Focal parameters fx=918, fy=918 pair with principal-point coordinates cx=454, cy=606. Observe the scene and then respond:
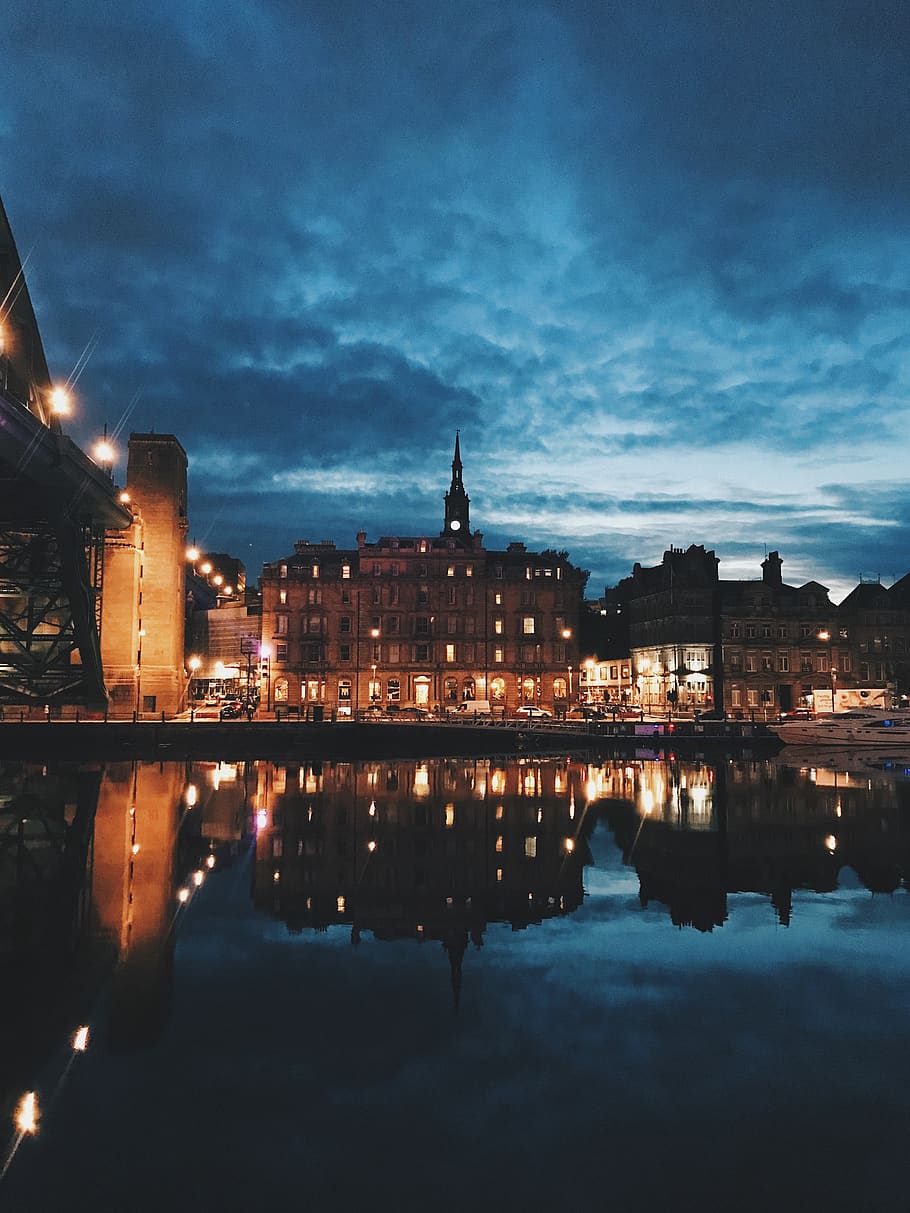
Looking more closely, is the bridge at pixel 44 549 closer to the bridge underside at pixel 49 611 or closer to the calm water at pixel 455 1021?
the bridge underside at pixel 49 611

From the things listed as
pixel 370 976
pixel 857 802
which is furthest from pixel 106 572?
pixel 370 976

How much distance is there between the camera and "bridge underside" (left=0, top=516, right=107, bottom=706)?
56375 millimetres

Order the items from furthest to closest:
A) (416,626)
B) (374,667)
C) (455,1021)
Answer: (416,626)
(374,667)
(455,1021)

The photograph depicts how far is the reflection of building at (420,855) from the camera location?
1688 cm

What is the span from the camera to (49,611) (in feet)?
196

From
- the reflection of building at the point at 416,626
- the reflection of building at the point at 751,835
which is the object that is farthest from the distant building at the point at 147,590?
the reflection of building at the point at 751,835

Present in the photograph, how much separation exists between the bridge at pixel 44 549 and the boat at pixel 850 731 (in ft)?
149

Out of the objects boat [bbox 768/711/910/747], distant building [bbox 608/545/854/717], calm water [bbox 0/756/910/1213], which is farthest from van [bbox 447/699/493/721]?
calm water [bbox 0/756/910/1213]

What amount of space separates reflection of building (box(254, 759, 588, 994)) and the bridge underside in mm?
23755

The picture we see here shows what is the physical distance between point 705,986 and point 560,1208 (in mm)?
6047

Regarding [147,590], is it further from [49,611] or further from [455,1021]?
[455,1021]

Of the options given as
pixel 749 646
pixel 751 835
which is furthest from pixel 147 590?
pixel 749 646

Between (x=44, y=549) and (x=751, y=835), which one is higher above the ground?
(x=44, y=549)

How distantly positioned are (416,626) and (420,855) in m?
63.9
